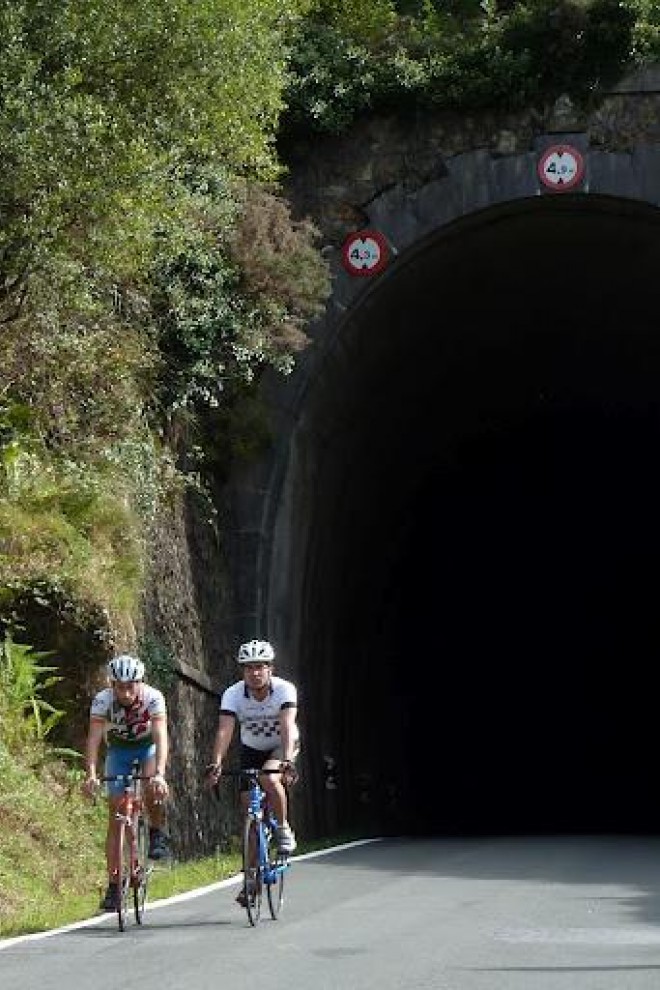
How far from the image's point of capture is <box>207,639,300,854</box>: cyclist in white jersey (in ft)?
39.8

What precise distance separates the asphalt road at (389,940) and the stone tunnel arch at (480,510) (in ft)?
29.2

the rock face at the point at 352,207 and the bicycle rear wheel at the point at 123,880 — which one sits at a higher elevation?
the rock face at the point at 352,207

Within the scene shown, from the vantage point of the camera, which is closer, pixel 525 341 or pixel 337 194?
pixel 337 194

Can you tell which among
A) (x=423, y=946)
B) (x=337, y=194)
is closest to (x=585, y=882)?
(x=423, y=946)

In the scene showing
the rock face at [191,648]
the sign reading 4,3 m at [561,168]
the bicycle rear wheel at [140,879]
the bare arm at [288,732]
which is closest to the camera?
the bicycle rear wheel at [140,879]

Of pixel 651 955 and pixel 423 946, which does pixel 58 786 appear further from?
pixel 651 955

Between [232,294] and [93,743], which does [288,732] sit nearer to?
[93,743]

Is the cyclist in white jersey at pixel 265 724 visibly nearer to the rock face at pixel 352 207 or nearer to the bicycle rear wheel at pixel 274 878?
the bicycle rear wheel at pixel 274 878

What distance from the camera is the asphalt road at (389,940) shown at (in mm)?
8844

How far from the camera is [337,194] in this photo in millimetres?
23797

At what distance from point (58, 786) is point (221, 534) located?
829 cm

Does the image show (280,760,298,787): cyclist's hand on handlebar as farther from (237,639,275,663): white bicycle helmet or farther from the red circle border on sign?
the red circle border on sign

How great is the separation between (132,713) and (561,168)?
13013 millimetres

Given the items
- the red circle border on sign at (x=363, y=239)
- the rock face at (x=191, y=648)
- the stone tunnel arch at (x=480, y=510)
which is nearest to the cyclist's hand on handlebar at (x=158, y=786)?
the rock face at (x=191, y=648)
